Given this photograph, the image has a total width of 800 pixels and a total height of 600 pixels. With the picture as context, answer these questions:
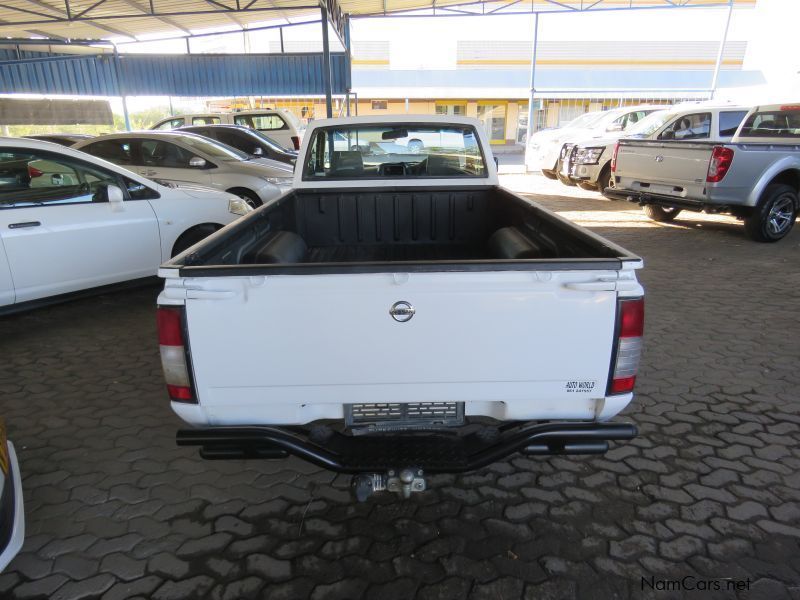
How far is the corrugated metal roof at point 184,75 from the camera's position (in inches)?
776

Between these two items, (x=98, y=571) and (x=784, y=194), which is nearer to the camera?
(x=98, y=571)

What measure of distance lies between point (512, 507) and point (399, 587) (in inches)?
28.9

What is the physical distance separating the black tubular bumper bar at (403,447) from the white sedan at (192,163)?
6034 mm

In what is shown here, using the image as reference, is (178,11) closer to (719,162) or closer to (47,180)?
(47,180)

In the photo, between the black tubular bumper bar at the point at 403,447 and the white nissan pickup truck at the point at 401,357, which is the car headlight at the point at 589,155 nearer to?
the white nissan pickup truck at the point at 401,357

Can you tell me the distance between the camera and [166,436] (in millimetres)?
3221

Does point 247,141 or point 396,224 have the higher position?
point 247,141

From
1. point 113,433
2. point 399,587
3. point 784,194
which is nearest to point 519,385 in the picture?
point 399,587

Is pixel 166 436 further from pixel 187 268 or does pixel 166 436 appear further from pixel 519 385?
pixel 519 385

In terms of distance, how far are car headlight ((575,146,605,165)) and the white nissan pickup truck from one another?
9520 mm

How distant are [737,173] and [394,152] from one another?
214 inches

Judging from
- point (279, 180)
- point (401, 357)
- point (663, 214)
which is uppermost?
point (279, 180)

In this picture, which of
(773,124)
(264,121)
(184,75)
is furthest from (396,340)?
(184,75)

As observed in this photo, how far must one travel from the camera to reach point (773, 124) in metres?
8.22
